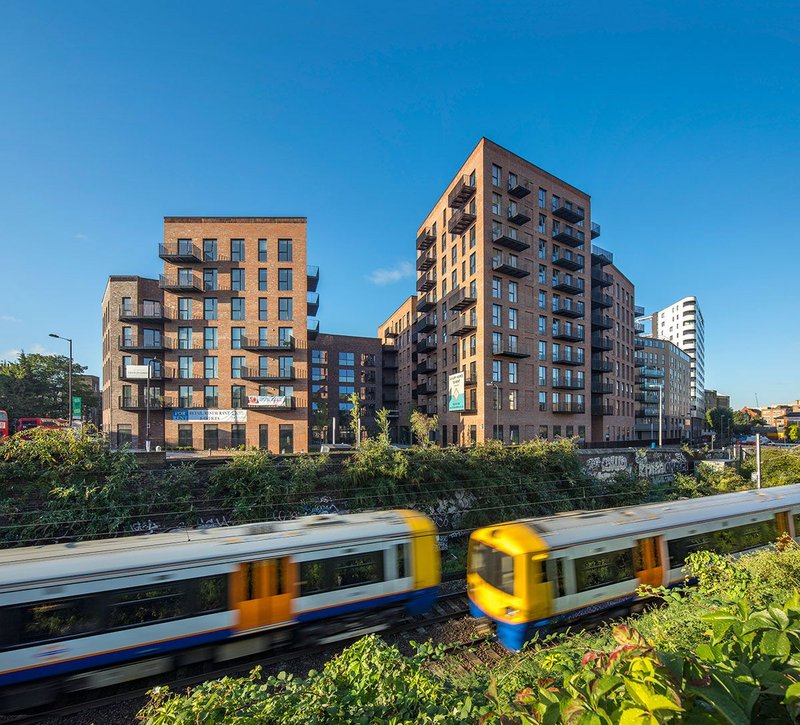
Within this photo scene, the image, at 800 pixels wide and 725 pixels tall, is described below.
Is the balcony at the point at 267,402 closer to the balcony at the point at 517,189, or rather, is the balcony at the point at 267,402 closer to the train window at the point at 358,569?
the train window at the point at 358,569

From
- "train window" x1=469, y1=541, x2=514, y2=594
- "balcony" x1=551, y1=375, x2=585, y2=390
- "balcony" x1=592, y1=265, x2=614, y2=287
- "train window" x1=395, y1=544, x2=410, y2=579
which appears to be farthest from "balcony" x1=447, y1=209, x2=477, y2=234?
"train window" x1=395, y1=544, x2=410, y2=579

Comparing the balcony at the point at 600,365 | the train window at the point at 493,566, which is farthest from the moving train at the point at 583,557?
the balcony at the point at 600,365

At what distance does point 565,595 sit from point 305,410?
28264 mm

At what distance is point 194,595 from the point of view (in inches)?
299

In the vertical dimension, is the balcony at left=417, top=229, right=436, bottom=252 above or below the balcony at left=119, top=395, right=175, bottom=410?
above

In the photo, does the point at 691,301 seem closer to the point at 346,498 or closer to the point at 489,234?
the point at 489,234

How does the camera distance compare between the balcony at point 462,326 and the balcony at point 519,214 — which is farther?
the balcony at point 519,214

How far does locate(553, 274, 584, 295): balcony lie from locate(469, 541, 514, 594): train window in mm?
37154

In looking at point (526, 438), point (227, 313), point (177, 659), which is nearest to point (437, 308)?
point (526, 438)

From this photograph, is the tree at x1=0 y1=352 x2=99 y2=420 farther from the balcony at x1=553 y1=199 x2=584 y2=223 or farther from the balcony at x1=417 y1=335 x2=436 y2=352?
the balcony at x1=553 y1=199 x2=584 y2=223

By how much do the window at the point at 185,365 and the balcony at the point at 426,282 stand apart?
27.3 metres

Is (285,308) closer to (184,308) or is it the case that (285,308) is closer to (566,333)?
(184,308)

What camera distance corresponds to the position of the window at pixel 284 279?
1380 inches

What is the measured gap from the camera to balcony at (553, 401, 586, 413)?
40.1 m
